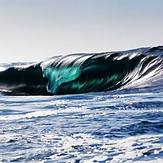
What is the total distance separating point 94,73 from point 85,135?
71.3 feet

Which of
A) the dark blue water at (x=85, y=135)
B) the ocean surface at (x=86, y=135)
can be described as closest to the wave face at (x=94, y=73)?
the ocean surface at (x=86, y=135)

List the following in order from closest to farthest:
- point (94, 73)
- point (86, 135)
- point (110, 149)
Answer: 1. point (110, 149)
2. point (86, 135)
3. point (94, 73)

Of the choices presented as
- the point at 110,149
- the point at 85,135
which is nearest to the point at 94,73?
the point at 85,135

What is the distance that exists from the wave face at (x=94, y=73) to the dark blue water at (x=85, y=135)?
11.8 metres

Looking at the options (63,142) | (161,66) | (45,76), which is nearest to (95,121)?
(63,142)

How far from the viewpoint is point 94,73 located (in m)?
30.9

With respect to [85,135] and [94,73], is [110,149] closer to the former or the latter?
[85,135]

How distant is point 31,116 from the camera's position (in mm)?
13195

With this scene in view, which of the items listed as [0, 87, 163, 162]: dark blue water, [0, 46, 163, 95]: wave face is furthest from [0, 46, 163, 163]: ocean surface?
[0, 46, 163, 95]: wave face

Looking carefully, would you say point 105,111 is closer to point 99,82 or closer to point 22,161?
point 22,161

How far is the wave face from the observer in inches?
1097

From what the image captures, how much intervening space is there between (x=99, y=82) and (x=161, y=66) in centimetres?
464

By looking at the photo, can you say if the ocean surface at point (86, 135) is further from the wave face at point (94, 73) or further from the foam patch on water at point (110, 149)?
the wave face at point (94, 73)

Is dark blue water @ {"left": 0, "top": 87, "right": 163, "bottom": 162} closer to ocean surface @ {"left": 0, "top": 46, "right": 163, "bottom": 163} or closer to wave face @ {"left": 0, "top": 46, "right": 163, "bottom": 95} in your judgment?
ocean surface @ {"left": 0, "top": 46, "right": 163, "bottom": 163}
